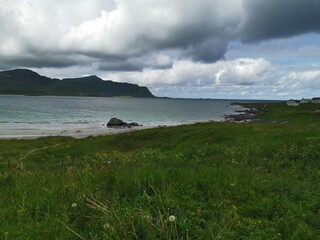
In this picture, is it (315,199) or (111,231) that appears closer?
(111,231)

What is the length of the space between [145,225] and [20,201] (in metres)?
2.55

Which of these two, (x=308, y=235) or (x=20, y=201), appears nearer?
(x=308, y=235)

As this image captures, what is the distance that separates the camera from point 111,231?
5.00m

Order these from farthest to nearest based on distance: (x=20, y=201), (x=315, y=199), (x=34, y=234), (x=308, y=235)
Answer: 1. (x=315, y=199)
2. (x=20, y=201)
3. (x=308, y=235)
4. (x=34, y=234)

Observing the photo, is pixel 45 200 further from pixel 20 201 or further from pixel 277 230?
pixel 277 230

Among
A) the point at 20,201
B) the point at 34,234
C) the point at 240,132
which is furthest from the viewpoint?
the point at 240,132

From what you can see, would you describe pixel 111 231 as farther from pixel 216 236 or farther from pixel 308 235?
pixel 308 235

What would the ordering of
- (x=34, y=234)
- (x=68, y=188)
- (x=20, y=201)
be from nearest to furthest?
(x=34, y=234), (x=20, y=201), (x=68, y=188)

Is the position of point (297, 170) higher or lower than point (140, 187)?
lower

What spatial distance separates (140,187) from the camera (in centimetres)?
662

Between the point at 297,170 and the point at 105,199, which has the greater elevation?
the point at 105,199

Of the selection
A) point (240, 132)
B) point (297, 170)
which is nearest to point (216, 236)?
point (297, 170)

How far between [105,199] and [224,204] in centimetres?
231

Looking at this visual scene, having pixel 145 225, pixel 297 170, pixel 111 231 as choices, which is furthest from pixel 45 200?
pixel 297 170
